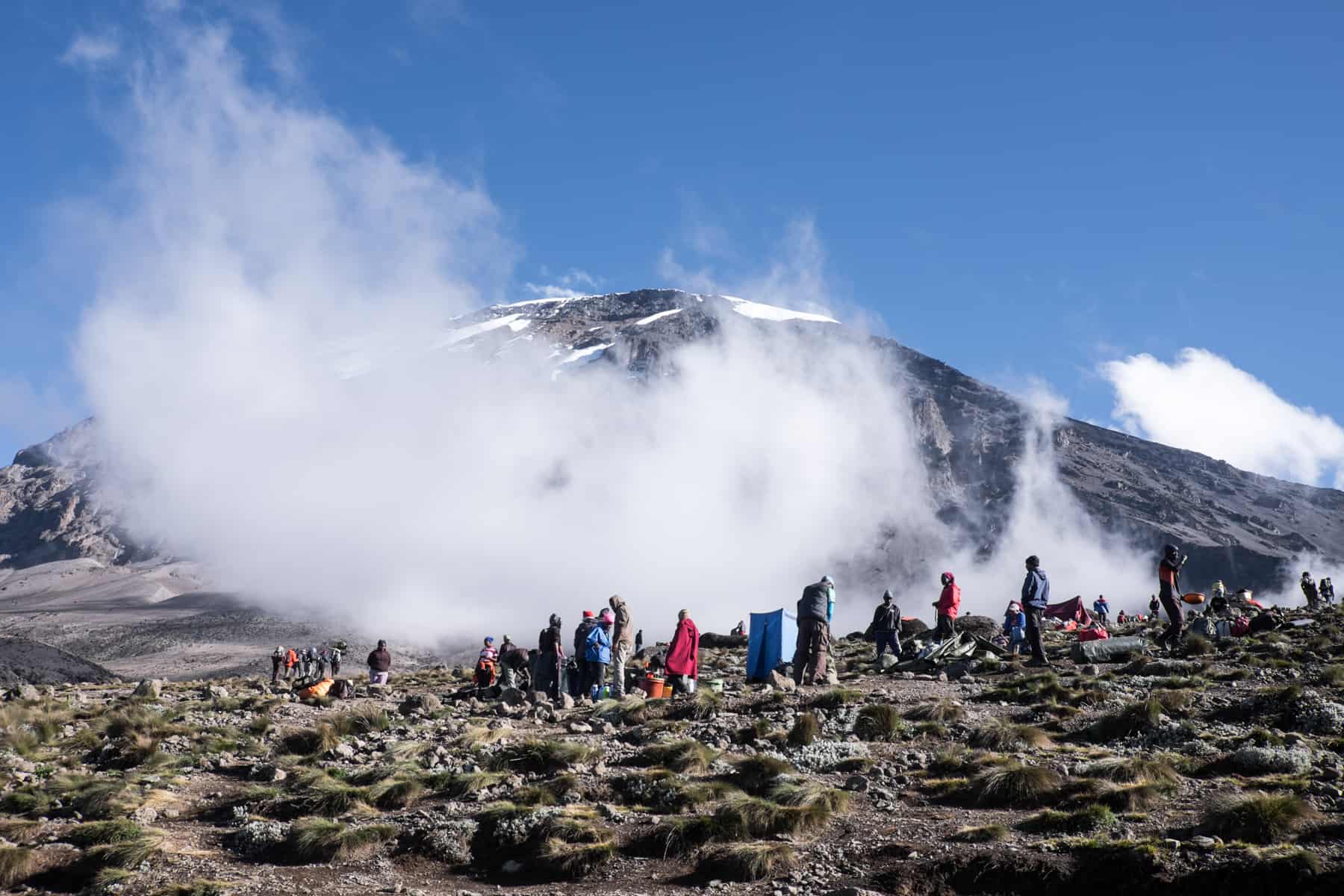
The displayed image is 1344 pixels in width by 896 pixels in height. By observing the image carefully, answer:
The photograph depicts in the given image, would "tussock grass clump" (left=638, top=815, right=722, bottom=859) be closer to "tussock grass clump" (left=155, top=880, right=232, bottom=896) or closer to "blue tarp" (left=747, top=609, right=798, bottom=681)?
"tussock grass clump" (left=155, top=880, right=232, bottom=896)

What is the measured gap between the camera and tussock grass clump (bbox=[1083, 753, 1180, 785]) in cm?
1025

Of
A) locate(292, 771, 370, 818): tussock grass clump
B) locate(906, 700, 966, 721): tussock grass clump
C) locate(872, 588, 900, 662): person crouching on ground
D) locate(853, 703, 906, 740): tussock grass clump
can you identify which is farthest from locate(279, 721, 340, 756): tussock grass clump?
locate(872, 588, 900, 662): person crouching on ground

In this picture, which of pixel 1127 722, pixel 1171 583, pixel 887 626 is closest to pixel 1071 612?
pixel 887 626

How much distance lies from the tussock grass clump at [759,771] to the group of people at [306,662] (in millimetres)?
24715

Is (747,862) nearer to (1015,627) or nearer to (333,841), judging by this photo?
(333,841)

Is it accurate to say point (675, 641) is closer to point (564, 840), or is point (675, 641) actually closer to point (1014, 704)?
point (1014, 704)

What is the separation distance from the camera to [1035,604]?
1972 cm

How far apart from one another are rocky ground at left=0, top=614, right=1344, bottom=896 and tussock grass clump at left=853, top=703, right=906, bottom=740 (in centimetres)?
4

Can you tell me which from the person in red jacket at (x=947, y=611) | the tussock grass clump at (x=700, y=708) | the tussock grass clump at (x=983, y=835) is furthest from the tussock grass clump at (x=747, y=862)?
the person in red jacket at (x=947, y=611)

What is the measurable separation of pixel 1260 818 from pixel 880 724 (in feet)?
19.1

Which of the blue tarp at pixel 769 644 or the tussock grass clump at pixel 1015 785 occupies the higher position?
the blue tarp at pixel 769 644

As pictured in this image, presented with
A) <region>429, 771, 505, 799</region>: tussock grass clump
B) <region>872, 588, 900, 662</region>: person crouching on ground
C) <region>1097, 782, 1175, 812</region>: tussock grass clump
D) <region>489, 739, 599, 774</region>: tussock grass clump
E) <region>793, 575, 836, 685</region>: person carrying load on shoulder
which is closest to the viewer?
<region>1097, 782, 1175, 812</region>: tussock grass clump

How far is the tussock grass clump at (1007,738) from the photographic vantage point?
41.3 ft

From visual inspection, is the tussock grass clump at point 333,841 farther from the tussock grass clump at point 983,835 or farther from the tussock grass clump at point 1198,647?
the tussock grass clump at point 1198,647
